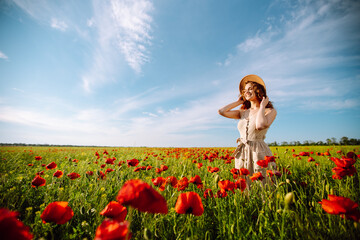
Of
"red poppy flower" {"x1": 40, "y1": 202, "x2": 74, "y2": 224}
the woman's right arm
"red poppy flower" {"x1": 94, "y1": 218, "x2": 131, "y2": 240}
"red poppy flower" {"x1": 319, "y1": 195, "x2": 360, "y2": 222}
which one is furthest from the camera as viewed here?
the woman's right arm

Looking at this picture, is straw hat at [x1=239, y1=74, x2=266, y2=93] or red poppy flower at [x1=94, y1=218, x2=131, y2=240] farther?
straw hat at [x1=239, y1=74, x2=266, y2=93]

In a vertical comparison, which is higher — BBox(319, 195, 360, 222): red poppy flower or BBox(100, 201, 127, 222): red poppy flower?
BBox(319, 195, 360, 222): red poppy flower

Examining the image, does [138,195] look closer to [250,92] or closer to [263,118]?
[263,118]

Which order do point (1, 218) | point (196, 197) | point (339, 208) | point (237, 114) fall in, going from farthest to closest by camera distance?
point (237, 114), point (196, 197), point (339, 208), point (1, 218)

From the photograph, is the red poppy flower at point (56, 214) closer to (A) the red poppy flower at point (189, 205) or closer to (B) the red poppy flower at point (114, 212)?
(B) the red poppy flower at point (114, 212)

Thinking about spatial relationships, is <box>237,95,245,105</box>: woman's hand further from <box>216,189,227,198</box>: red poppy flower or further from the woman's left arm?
<box>216,189,227,198</box>: red poppy flower

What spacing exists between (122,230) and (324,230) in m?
1.58

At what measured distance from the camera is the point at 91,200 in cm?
193

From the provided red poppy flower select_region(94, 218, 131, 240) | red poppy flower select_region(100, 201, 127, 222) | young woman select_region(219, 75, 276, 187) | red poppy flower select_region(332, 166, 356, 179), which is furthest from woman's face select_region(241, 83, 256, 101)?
red poppy flower select_region(94, 218, 131, 240)

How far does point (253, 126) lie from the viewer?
2.69 meters

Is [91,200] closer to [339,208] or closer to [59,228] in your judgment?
[59,228]

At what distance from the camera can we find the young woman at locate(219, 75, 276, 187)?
8.17 feet

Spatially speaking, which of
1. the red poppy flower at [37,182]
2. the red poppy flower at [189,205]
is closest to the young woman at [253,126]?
the red poppy flower at [189,205]

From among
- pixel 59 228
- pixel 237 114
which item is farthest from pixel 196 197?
pixel 237 114
